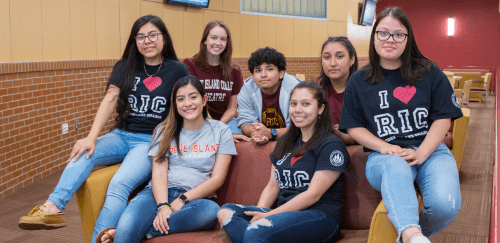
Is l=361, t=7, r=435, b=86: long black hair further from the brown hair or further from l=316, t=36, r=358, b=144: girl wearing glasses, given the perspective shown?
the brown hair

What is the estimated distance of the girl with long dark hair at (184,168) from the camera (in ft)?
7.30

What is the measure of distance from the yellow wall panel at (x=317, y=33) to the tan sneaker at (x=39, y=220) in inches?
327

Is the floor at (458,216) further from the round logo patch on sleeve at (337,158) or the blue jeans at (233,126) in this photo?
the blue jeans at (233,126)

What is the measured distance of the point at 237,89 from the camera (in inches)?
135

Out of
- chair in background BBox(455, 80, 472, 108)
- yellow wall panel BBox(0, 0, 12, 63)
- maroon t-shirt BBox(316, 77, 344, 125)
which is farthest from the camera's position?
chair in background BBox(455, 80, 472, 108)

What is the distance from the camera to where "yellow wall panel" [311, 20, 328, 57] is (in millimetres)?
9875

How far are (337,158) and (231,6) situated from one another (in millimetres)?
6385

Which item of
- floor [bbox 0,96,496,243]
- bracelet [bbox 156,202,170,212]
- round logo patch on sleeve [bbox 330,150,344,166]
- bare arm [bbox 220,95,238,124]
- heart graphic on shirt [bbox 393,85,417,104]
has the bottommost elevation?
floor [bbox 0,96,496,243]

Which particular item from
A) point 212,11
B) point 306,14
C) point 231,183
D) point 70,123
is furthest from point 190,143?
point 306,14

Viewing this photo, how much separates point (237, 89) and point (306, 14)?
6.84 m

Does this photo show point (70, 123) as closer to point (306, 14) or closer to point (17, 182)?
point (17, 182)

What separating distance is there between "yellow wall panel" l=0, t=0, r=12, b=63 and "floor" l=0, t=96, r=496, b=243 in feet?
4.20

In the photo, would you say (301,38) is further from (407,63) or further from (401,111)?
(401,111)

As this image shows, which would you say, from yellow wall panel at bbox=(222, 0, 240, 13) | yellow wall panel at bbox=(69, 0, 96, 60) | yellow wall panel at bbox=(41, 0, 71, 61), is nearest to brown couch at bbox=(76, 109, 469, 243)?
yellow wall panel at bbox=(41, 0, 71, 61)
